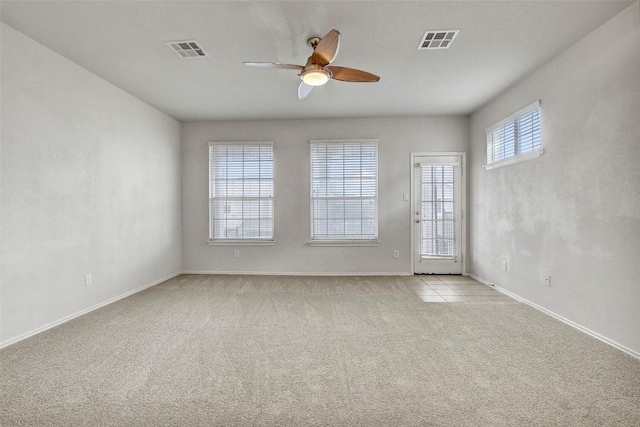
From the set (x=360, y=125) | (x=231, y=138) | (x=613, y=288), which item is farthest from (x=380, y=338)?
(x=231, y=138)

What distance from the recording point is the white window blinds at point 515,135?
138 inches

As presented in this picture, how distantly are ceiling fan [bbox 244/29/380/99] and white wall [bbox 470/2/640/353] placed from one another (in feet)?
6.58

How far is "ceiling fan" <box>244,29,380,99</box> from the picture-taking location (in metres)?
2.33

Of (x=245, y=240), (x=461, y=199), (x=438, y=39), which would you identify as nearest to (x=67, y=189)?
(x=245, y=240)

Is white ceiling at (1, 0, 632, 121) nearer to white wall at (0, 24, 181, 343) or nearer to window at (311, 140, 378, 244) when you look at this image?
white wall at (0, 24, 181, 343)

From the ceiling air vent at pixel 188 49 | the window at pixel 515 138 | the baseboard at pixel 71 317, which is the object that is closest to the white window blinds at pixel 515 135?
the window at pixel 515 138

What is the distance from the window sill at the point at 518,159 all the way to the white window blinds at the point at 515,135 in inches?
1.3

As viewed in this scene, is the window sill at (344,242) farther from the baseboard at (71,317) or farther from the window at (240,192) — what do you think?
the baseboard at (71,317)

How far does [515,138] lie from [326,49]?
2968 mm

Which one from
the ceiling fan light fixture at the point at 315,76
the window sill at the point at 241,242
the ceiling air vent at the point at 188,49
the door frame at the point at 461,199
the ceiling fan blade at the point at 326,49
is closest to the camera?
the ceiling fan blade at the point at 326,49

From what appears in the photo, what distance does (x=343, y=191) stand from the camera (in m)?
5.26

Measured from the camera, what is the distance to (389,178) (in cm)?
521

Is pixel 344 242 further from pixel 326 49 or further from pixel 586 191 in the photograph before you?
pixel 326 49

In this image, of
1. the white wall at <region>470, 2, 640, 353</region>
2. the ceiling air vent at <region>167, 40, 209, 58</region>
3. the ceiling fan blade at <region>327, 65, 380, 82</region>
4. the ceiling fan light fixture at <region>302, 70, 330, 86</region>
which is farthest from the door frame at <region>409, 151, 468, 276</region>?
the ceiling air vent at <region>167, 40, 209, 58</region>
